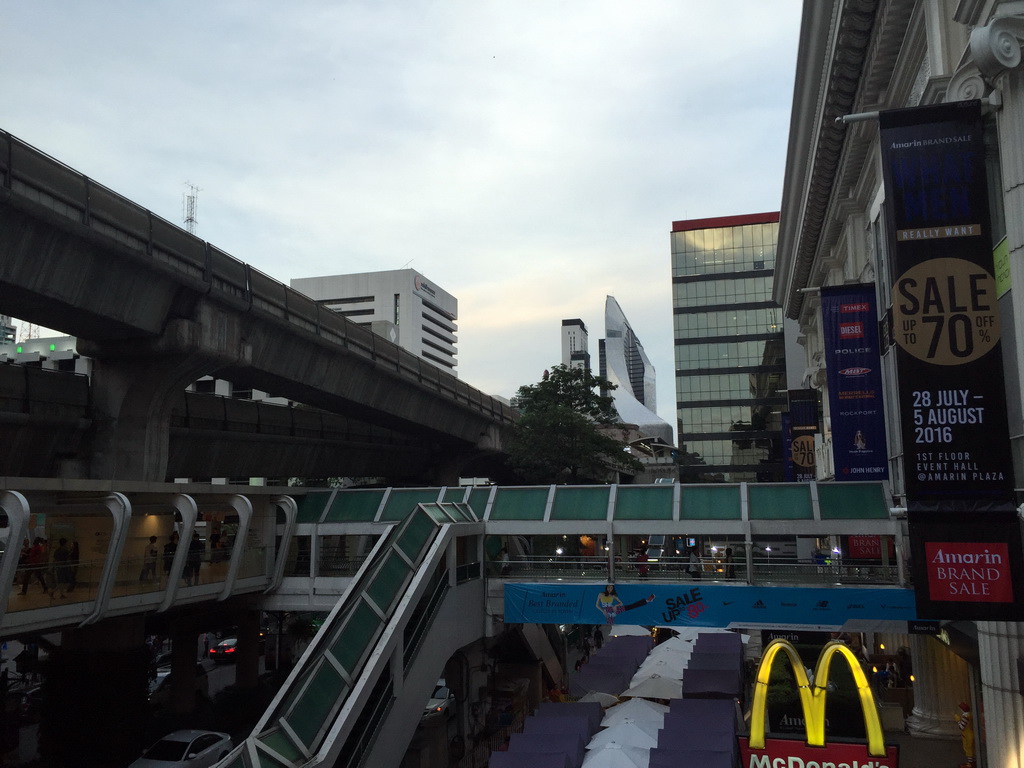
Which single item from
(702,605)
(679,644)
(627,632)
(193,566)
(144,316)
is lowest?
(627,632)

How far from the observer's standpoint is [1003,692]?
13391mm

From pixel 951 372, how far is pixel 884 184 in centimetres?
289

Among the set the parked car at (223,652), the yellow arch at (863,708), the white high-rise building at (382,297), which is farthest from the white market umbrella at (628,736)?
the white high-rise building at (382,297)

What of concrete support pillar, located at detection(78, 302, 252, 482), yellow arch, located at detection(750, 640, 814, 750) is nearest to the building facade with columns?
yellow arch, located at detection(750, 640, 814, 750)

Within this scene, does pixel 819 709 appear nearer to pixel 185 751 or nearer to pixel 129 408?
pixel 185 751

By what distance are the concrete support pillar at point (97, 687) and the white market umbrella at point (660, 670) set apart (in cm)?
1485

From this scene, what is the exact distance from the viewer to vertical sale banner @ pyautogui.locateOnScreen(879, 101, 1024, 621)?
447 inches

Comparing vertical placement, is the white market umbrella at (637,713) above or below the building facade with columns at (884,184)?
below

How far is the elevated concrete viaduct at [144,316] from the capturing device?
1944 centimetres

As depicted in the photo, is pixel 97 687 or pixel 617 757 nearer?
pixel 617 757

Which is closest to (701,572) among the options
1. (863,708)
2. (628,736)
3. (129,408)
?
(628,736)

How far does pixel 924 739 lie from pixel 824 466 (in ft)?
50.5

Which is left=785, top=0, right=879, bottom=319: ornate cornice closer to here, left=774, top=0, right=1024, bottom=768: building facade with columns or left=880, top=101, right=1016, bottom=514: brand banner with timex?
left=774, top=0, right=1024, bottom=768: building facade with columns

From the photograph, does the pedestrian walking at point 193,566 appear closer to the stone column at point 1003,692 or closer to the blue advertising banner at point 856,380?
the blue advertising banner at point 856,380
